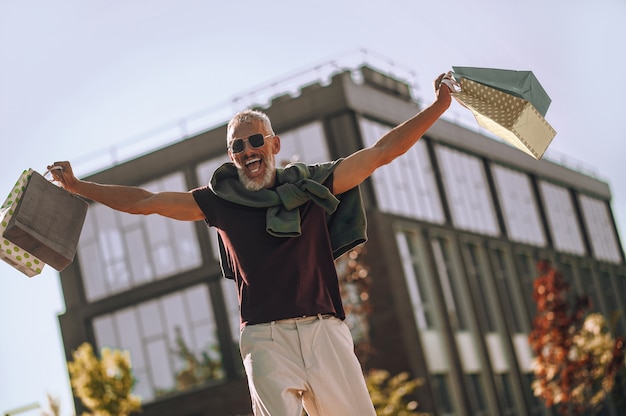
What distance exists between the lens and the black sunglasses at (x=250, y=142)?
5.84m

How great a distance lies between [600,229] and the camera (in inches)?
2419

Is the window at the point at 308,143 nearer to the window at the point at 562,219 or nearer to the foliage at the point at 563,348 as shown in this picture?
the foliage at the point at 563,348

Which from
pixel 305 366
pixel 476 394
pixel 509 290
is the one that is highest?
pixel 509 290

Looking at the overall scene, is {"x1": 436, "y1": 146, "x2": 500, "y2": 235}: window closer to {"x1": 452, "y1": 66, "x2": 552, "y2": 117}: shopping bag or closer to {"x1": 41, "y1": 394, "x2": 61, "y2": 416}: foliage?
{"x1": 41, "y1": 394, "x2": 61, "y2": 416}: foliage

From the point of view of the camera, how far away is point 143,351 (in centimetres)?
4119

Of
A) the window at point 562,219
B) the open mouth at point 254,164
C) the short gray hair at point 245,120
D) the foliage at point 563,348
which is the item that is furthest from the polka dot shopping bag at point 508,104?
the window at point 562,219

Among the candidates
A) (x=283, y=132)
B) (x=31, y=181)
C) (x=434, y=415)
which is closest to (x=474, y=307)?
(x=434, y=415)

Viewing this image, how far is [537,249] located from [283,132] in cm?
1557

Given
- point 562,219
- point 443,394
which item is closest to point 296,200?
point 443,394

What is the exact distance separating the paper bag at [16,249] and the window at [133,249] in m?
34.6

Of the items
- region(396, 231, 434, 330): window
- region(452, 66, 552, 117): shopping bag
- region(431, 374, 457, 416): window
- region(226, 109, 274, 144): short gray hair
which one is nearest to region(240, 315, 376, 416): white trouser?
region(226, 109, 274, 144): short gray hair

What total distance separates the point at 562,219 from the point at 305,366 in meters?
51.1

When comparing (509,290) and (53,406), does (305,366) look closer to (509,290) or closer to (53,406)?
(53,406)

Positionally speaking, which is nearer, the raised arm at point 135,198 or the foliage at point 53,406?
the raised arm at point 135,198
